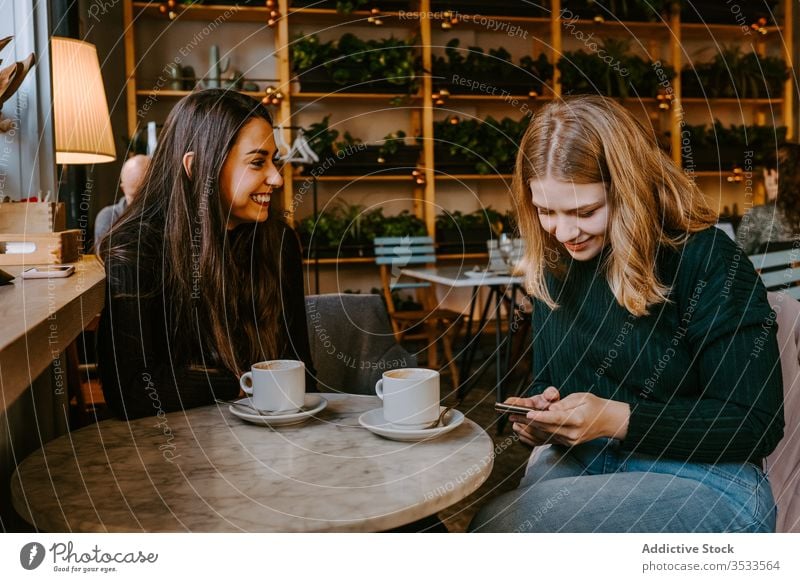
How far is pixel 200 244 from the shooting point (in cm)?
138

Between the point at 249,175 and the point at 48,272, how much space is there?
47cm

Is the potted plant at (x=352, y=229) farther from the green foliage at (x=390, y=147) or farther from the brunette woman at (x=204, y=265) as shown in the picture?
the brunette woman at (x=204, y=265)

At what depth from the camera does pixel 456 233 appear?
3.79m

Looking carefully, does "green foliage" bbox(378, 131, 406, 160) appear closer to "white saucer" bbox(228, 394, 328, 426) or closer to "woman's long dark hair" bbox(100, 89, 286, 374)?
"woman's long dark hair" bbox(100, 89, 286, 374)

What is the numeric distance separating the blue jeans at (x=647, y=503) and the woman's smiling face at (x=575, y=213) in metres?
0.38

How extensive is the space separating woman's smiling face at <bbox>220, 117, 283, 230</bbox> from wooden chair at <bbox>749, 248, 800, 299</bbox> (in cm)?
137

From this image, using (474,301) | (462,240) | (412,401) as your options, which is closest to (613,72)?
(462,240)

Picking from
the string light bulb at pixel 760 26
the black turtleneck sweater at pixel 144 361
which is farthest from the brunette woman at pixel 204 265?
the string light bulb at pixel 760 26

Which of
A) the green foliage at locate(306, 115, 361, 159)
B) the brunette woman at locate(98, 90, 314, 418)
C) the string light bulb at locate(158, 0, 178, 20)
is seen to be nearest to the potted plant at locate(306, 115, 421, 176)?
the green foliage at locate(306, 115, 361, 159)

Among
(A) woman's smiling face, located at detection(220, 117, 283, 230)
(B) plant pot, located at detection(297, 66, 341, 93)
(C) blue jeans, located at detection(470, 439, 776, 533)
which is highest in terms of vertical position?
(B) plant pot, located at detection(297, 66, 341, 93)

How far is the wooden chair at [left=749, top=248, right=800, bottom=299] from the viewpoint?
6.98 feet

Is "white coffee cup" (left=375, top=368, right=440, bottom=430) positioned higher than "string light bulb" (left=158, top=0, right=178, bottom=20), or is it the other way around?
"string light bulb" (left=158, top=0, right=178, bottom=20)
